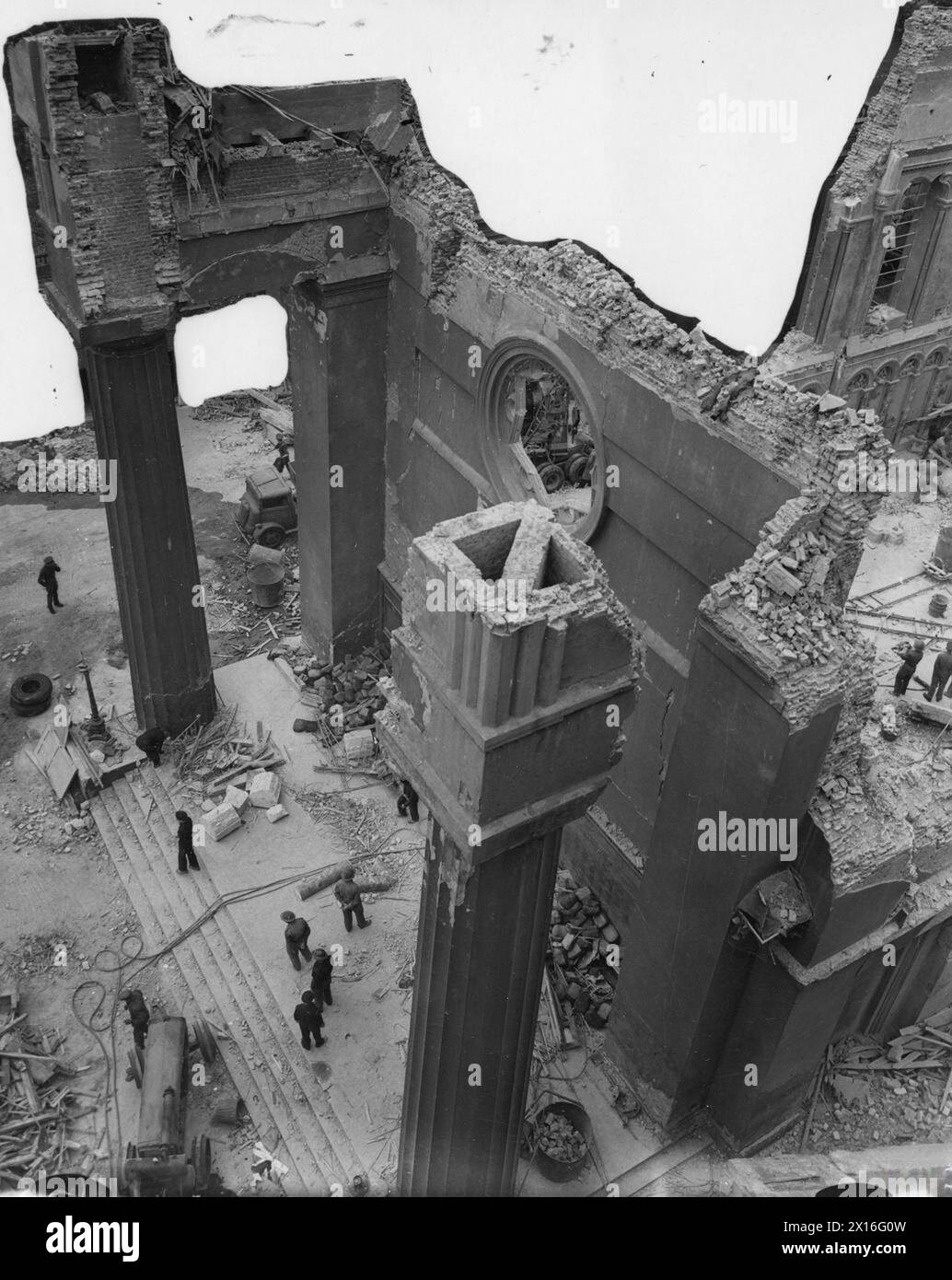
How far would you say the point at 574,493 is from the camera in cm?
1670

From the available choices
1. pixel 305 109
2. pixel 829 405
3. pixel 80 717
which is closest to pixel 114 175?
pixel 305 109

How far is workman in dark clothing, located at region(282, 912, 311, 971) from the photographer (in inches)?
571

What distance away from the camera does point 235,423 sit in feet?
89.4

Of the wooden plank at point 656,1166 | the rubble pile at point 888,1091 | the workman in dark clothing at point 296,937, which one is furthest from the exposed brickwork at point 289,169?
the rubble pile at point 888,1091

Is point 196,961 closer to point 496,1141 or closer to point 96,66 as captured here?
point 496,1141

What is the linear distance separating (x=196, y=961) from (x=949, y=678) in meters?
11.3

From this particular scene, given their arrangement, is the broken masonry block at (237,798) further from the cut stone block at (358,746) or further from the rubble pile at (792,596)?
the rubble pile at (792,596)

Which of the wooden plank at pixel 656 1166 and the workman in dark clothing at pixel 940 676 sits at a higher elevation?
the workman in dark clothing at pixel 940 676

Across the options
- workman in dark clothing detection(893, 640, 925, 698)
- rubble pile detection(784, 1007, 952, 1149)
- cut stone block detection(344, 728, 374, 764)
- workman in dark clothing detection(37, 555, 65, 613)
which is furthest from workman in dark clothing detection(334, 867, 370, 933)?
workman in dark clothing detection(37, 555, 65, 613)

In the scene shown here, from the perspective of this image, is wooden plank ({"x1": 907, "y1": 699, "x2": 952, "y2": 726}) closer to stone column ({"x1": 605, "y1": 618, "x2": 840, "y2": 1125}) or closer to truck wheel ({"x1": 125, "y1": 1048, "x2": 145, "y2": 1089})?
stone column ({"x1": 605, "y1": 618, "x2": 840, "y2": 1125})

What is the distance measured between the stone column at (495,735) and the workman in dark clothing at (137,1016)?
5.69m

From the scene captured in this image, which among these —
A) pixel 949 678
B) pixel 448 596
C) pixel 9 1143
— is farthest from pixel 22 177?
pixel 949 678

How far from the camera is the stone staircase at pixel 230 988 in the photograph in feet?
43.2

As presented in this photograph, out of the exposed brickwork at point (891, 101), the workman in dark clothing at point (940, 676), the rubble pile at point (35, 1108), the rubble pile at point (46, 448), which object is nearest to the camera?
the rubble pile at point (35, 1108)
